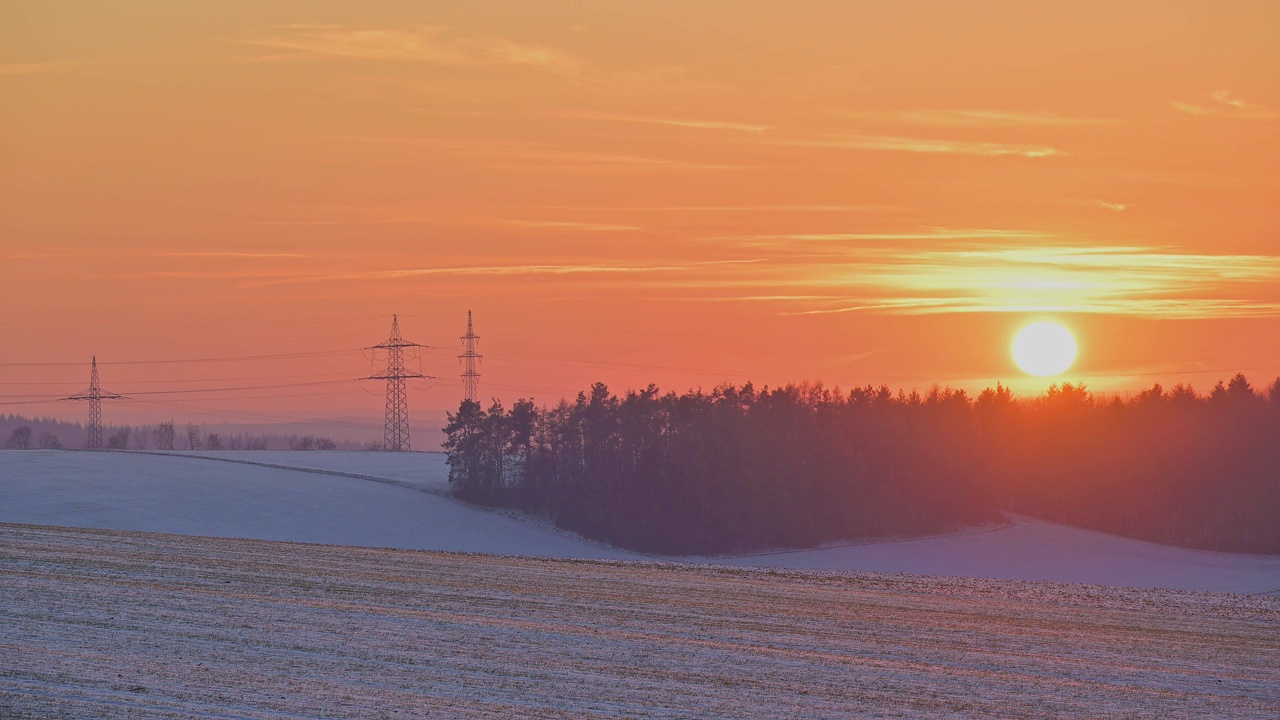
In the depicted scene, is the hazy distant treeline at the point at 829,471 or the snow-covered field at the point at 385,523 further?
the hazy distant treeline at the point at 829,471

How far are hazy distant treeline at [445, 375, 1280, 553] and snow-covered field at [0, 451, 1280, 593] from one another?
350 centimetres

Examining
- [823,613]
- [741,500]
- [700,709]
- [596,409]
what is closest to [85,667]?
[700,709]

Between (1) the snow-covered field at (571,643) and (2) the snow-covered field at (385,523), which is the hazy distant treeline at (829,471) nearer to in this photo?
(2) the snow-covered field at (385,523)

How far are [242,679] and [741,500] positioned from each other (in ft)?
231

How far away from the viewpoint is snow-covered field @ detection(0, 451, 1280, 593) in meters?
65.4

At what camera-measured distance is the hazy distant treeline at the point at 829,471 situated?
287 ft

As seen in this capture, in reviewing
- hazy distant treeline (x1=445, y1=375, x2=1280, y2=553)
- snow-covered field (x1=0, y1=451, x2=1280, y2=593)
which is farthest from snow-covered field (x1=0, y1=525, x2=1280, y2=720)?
hazy distant treeline (x1=445, y1=375, x2=1280, y2=553)

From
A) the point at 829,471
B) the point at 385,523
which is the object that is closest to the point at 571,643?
the point at 385,523

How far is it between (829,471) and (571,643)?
73790mm

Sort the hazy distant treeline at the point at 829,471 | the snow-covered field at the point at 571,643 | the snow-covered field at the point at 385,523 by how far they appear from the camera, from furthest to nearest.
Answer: the hazy distant treeline at the point at 829,471 → the snow-covered field at the point at 385,523 → the snow-covered field at the point at 571,643

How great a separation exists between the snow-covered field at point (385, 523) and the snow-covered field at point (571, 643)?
31.6m

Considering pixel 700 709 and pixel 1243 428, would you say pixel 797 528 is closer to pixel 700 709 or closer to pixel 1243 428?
pixel 1243 428

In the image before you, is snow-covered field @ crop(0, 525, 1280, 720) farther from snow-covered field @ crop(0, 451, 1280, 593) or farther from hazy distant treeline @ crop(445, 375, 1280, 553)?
hazy distant treeline @ crop(445, 375, 1280, 553)

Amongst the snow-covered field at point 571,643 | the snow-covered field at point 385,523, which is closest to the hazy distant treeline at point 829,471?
the snow-covered field at point 385,523
